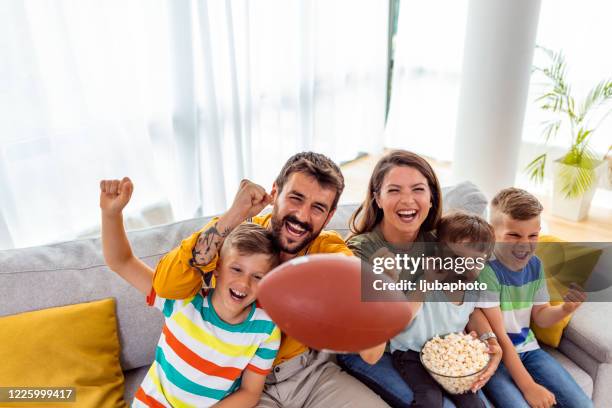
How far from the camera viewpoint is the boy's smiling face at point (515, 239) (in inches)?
73.3

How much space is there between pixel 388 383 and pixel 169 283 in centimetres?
76

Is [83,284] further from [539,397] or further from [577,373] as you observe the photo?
[577,373]

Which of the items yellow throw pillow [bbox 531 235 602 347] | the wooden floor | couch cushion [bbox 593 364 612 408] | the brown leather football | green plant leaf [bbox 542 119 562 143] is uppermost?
the brown leather football

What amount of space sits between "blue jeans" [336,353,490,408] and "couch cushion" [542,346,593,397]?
14.4 inches

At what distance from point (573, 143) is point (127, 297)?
334 cm

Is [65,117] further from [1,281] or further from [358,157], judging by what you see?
[358,157]

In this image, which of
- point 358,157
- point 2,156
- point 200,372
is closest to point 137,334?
point 200,372

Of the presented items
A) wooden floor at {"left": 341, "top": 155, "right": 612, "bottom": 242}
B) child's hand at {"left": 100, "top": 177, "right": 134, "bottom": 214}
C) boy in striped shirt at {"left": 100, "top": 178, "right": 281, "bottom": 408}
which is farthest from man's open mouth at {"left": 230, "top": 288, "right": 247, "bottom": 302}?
wooden floor at {"left": 341, "top": 155, "right": 612, "bottom": 242}

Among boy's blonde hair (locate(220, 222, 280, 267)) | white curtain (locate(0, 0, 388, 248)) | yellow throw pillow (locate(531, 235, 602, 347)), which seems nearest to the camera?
boy's blonde hair (locate(220, 222, 280, 267))

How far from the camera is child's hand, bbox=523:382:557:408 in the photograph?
5.73 feet

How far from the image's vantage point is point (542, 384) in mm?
1826

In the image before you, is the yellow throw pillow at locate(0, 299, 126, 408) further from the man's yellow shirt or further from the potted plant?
the potted plant

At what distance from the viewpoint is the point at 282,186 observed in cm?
169

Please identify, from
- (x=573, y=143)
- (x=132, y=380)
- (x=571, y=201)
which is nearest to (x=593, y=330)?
(x=132, y=380)
